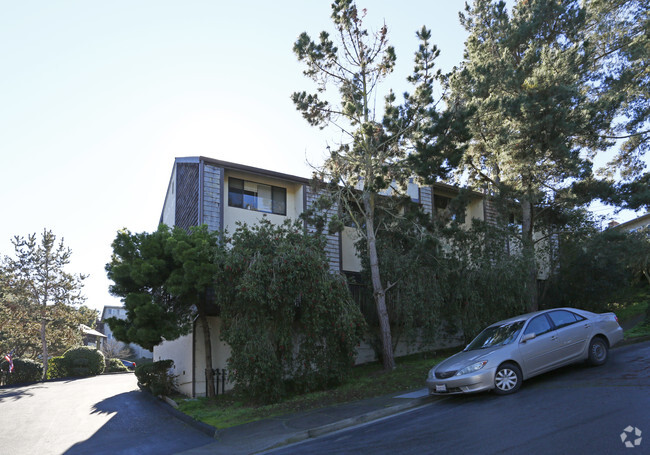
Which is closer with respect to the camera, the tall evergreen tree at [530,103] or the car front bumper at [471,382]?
the car front bumper at [471,382]

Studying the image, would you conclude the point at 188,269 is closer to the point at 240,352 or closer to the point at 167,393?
the point at 240,352

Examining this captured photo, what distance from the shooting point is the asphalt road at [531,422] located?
5969mm

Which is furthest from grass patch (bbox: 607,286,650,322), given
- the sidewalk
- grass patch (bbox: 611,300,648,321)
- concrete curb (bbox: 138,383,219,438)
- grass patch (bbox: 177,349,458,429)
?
concrete curb (bbox: 138,383,219,438)

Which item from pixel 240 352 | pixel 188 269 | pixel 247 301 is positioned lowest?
pixel 240 352

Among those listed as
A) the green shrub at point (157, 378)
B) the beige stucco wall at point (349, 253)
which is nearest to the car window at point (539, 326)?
the beige stucco wall at point (349, 253)

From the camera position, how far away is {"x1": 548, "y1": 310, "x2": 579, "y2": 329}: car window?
9.87 m

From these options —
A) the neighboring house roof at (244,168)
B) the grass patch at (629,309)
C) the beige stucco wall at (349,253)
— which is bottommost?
the grass patch at (629,309)

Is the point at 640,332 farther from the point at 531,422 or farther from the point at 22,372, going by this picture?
the point at 22,372

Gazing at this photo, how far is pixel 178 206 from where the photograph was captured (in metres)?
19.8

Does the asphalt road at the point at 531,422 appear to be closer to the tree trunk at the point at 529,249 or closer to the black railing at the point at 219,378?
the tree trunk at the point at 529,249

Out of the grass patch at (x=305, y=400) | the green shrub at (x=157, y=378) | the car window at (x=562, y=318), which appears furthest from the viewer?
the green shrub at (x=157, y=378)

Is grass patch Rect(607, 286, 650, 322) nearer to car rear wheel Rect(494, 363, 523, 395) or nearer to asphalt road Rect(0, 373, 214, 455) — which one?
car rear wheel Rect(494, 363, 523, 395)

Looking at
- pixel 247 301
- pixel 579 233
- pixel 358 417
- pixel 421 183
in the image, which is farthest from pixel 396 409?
pixel 579 233

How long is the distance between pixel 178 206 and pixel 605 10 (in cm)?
1863
